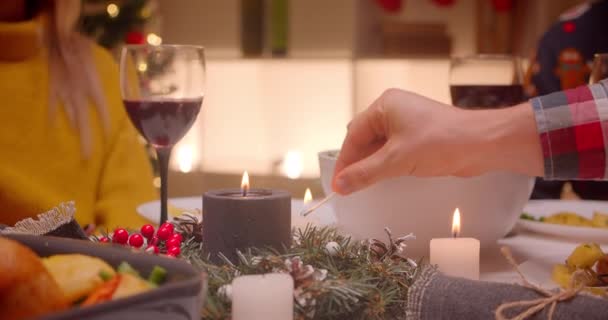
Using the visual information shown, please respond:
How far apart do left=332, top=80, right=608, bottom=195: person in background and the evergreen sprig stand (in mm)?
140

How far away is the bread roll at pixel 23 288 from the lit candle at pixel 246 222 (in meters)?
0.28

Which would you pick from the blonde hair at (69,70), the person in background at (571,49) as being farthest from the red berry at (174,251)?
the person in background at (571,49)

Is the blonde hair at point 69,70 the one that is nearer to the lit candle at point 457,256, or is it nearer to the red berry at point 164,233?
the red berry at point 164,233

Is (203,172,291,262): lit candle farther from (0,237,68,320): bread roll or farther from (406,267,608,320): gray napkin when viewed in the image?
(0,237,68,320): bread roll

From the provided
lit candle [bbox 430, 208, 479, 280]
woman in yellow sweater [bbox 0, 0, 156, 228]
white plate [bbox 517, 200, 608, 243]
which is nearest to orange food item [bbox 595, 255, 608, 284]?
lit candle [bbox 430, 208, 479, 280]

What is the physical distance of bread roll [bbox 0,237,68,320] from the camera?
0.38 m

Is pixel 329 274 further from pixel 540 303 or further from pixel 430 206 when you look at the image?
pixel 430 206

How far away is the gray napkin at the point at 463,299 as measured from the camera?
Answer: 1.87 feet

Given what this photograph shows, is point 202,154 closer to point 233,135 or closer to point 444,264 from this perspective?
point 233,135

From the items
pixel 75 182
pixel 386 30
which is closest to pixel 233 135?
pixel 386 30

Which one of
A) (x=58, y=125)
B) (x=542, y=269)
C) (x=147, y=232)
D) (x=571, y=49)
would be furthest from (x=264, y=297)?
(x=571, y=49)

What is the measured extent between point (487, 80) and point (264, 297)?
777mm

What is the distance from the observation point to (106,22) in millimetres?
2742

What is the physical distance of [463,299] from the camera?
586mm
